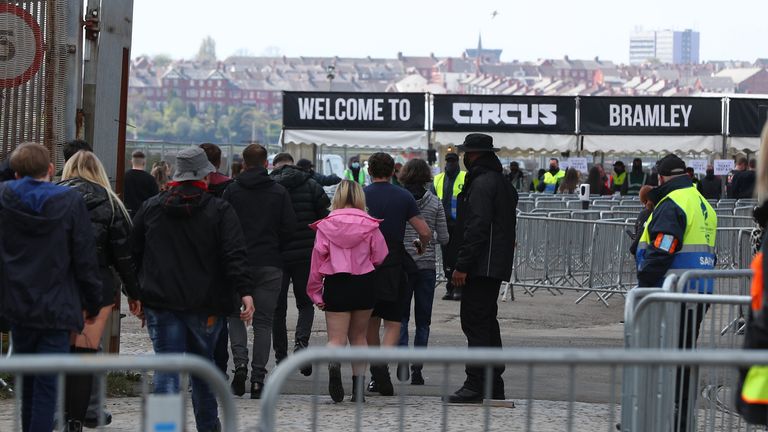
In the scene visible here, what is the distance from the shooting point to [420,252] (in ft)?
34.0

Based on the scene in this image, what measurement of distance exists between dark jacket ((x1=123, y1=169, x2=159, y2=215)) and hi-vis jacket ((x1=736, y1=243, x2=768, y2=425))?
996cm

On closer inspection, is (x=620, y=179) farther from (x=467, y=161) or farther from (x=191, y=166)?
(x=191, y=166)

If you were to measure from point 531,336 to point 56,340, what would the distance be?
7712 mm

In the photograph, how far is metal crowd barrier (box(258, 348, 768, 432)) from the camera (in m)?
4.22

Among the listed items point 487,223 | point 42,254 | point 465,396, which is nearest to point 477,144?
point 487,223

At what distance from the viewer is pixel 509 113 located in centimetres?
2917

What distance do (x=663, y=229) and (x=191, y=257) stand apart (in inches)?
116

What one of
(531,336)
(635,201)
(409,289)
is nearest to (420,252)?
(409,289)

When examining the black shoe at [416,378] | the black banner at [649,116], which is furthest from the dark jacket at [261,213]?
the black banner at [649,116]

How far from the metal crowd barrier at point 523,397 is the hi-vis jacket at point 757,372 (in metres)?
0.06

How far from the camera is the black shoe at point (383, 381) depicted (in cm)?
982

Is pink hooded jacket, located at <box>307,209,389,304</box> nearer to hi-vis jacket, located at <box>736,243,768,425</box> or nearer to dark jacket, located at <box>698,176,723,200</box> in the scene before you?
hi-vis jacket, located at <box>736,243,768,425</box>

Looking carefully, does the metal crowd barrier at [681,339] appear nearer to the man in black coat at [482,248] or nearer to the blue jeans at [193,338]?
the man in black coat at [482,248]

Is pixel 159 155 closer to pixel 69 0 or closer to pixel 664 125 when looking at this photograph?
pixel 664 125
